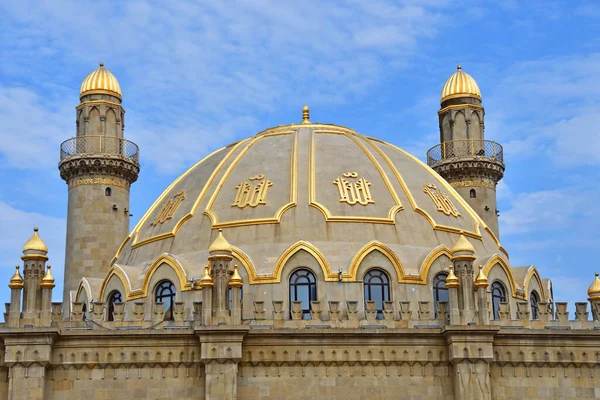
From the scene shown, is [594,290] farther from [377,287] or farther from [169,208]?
[169,208]

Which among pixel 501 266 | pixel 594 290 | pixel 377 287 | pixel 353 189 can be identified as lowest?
pixel 594 290

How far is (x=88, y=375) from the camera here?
1543 inches

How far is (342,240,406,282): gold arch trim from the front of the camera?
43656 mm

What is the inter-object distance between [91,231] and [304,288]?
1355 cm

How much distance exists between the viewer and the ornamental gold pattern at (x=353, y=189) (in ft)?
152

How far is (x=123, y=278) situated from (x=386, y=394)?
1192cm

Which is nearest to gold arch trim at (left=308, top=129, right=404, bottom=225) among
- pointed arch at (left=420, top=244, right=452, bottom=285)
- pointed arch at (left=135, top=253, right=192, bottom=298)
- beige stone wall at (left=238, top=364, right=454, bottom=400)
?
pointed arch at (left=420, top=244, right=452, bottom=285)

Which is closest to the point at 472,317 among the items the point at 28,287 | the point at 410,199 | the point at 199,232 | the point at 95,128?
the point at 410,199

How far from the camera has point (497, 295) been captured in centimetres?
4572

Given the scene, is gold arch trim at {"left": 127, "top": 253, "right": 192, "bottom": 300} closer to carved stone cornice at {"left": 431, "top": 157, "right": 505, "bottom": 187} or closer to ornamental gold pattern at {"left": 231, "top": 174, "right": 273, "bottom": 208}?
ornamental gold pattern at {"left": 231, "top": 174, "right": 273, "bottom": 208}

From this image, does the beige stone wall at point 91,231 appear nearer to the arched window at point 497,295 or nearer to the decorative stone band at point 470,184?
the decorative stone band at point 470,184

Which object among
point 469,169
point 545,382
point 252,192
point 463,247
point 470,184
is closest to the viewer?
point 545,382

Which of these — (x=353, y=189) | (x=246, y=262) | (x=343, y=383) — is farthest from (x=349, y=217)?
(x=343, y=383)

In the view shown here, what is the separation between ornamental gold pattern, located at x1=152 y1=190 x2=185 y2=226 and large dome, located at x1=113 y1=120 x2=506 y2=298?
2.3 inches
